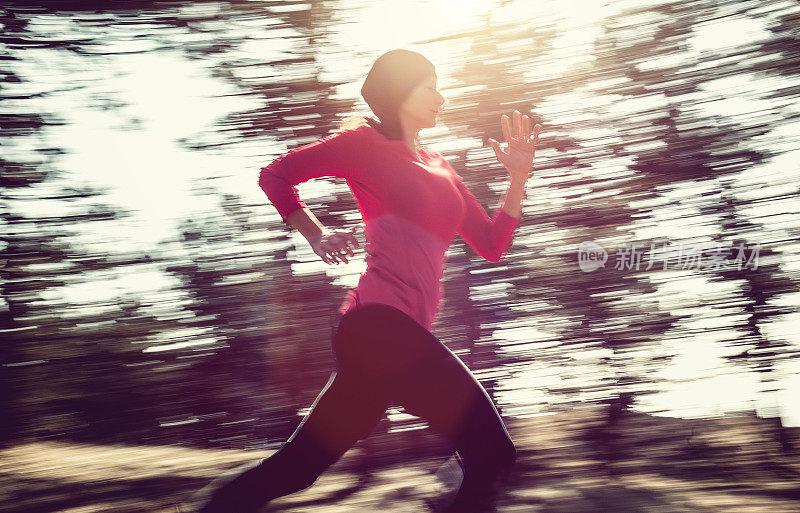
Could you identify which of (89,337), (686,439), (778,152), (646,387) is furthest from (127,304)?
(778,152)

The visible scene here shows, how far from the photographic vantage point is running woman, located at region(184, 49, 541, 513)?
5.19 ft

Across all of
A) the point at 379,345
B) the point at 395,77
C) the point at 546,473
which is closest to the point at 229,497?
the point at 379,345

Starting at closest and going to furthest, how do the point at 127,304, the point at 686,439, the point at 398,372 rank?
the point at 398,372, the point at 686,439, the point at 127,304

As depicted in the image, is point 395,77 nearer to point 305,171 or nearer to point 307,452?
point 305,171

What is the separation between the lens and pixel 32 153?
3.96 metres

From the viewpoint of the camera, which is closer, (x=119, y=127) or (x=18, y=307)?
(x=119, y=127)

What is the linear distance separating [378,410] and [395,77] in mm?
993

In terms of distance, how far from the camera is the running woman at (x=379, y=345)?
1.58 m

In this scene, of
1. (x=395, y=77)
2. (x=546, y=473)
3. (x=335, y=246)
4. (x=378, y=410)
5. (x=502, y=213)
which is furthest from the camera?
(x=546, y=473)

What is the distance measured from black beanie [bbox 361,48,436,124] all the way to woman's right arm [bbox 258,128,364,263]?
0.20 meters

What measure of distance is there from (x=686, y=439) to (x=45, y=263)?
426 centimetres

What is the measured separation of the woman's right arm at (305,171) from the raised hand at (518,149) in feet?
1.71

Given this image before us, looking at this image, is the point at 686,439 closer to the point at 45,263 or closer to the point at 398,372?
the point at 398,372

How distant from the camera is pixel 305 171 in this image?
5.41 ft
